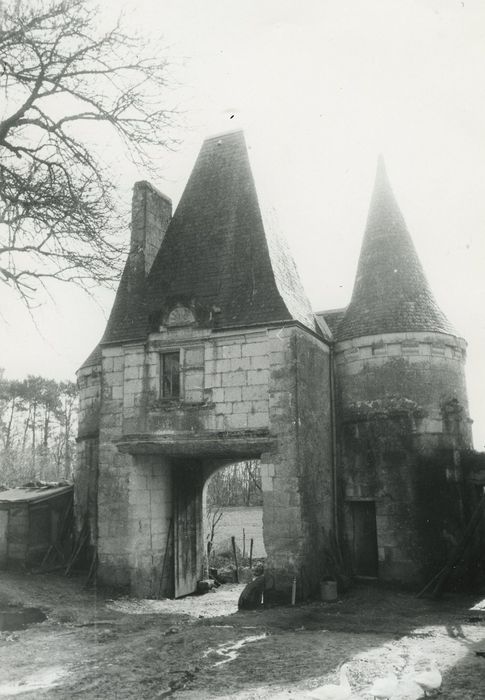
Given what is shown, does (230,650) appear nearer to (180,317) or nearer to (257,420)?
(257,420)

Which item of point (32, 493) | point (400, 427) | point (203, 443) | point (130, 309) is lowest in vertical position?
point (32, 493)

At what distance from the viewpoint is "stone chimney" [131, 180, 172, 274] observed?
51.3 feet

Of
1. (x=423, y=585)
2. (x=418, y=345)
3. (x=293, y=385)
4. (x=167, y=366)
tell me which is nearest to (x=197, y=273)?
(x=167, y=366)

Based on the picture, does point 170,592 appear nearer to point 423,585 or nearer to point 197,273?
point 423,585

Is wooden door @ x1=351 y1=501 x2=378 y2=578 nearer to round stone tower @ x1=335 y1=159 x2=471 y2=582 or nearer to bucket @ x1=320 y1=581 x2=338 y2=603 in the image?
round stone tower @ x1=335 y1=159 x2=471 y2=582

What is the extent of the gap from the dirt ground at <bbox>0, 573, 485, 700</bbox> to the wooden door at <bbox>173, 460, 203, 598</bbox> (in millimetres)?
2140

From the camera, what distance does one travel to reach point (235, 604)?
14.0 m

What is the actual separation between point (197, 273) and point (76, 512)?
25.3 ft

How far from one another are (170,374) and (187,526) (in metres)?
4.36

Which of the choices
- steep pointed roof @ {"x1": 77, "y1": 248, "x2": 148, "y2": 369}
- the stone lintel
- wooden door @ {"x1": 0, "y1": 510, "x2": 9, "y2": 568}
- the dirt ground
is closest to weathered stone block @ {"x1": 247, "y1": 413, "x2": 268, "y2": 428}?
the stone lintel

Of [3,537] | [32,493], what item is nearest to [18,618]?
[3,537]

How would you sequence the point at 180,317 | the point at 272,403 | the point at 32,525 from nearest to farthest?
the point at 272,403 < the point at 180,317 < the point at 32,525

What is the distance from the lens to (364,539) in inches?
560

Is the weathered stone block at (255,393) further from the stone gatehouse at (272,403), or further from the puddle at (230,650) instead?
the puddle at (230,650)
